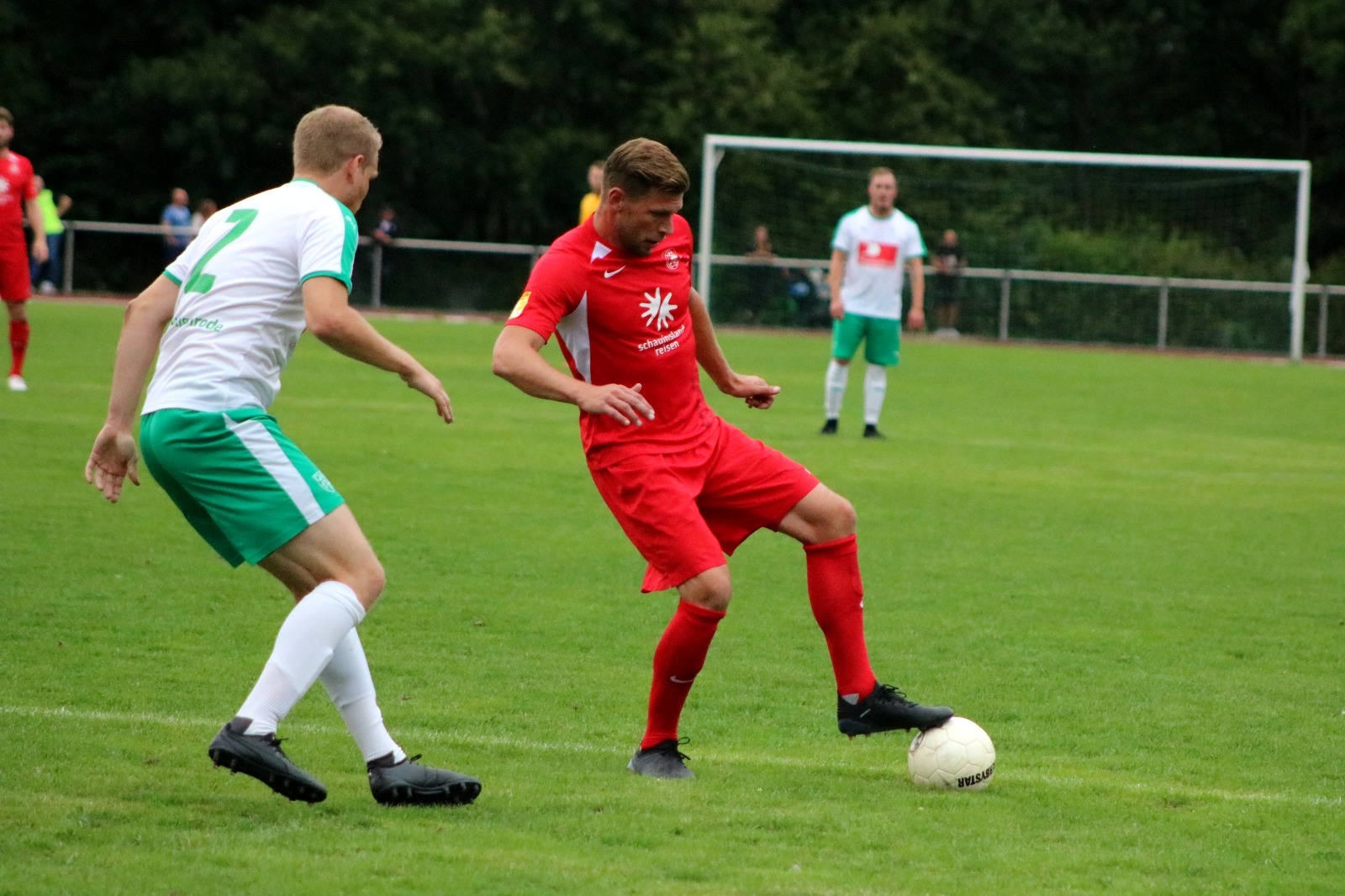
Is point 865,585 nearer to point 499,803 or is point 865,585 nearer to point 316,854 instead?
point 499,803

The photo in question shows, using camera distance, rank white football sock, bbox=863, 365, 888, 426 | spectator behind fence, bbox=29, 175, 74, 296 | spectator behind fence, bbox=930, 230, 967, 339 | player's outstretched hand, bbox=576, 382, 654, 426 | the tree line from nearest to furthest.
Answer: player's outstretched hand, bbox=576, 382, 654, 426 → white football sock, bbox=863, 365, 888, 426 → spectator behind fence, bbox=930, 230, 967, 339 → spectator behind fence, bbox=29, 175, 74, 296 → the tree line

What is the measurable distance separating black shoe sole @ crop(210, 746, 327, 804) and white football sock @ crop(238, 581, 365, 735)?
99 millimetres

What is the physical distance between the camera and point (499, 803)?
4.55 m

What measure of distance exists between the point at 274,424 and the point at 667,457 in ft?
3.86

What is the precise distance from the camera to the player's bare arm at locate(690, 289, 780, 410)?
546 centimetres

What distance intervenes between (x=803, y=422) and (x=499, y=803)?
1058 centimetres

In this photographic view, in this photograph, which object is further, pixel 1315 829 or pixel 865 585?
pixel 865 585

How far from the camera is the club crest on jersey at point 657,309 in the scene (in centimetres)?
505

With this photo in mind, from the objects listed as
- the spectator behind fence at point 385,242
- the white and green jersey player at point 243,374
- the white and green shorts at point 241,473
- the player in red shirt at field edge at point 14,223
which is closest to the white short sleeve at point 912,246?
the player in red shirt at field edge at point 14,223

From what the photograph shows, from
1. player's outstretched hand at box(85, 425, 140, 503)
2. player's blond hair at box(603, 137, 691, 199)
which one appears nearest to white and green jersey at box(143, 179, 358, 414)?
player's outstretched hand at box(85, 425, 140, 503)

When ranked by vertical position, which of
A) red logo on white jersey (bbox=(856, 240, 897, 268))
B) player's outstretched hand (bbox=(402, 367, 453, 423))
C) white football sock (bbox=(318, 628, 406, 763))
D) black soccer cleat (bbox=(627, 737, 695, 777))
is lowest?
black soccer cleat (bbox=(627, 737, 695, 777))

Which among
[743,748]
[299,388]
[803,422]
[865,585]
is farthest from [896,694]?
[299,388]

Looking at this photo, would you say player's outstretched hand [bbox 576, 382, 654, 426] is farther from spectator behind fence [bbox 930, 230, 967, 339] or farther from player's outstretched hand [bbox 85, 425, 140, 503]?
spectator behind fence [bbox 930, 230, 967, 339]

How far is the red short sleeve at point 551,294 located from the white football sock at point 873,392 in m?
9.18
